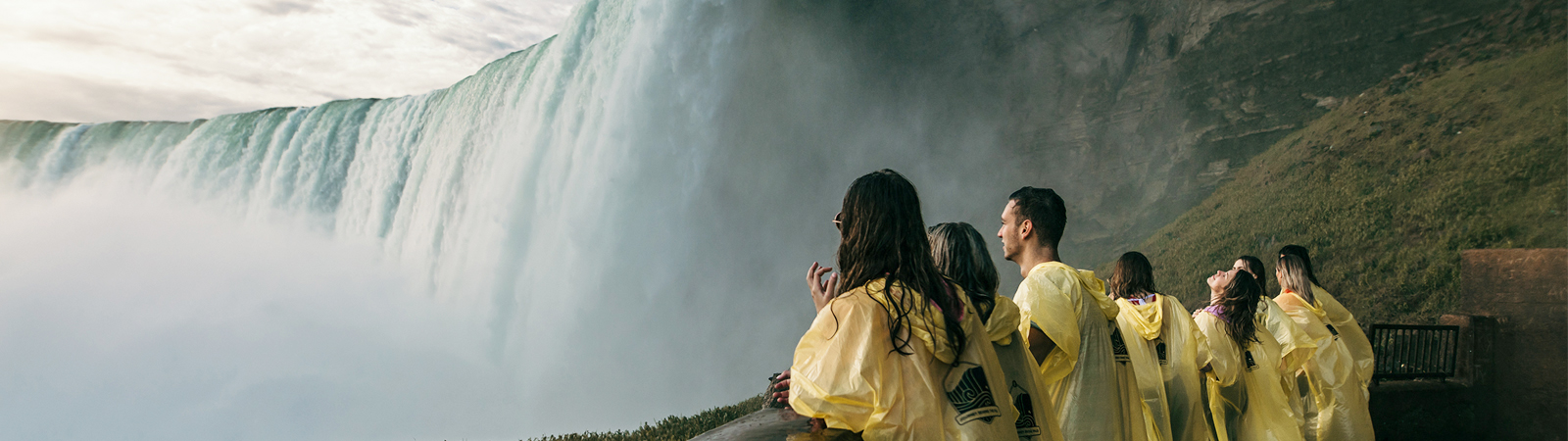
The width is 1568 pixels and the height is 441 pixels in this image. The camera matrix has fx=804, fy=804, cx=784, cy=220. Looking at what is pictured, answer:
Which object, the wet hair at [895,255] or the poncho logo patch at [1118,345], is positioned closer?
the wet hair at [895,255]

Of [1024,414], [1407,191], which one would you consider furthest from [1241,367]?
[1407,191]

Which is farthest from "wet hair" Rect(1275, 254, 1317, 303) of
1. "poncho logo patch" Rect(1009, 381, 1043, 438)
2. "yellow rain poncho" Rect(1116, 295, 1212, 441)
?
"poncho logo patch" Rect(1009, 381, 1043, 438)

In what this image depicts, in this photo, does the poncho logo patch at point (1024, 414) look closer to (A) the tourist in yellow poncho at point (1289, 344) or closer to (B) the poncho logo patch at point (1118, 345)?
(B) the poncho logo patch at point (1118, 345)

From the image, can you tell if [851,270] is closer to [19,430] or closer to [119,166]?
[19,430]

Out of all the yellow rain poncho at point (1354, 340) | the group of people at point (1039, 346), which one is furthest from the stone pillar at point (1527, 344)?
the group of people at point (1039, 346)

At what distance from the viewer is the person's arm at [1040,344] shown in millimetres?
2459

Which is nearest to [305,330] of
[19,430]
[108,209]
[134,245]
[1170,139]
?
[19,430]

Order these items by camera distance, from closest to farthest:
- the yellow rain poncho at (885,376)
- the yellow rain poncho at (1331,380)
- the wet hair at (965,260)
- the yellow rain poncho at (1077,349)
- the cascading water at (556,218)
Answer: the yellow rain poncho at (885,376)
the wet hair at (965,260)
the yellow rain poncho at (1077,349)
the yellow rain poncho at (1331,380)
the cascading water at (556,218)

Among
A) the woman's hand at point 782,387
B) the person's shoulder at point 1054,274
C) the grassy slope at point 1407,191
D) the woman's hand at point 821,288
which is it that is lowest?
the woman's hand at point 782,387

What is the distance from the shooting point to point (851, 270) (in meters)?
1.63

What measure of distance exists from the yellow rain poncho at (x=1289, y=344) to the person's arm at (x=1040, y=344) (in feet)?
8.24

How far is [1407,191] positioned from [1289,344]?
891cm

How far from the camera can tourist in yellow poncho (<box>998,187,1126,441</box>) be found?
8.29ft

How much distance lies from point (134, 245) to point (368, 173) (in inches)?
244
